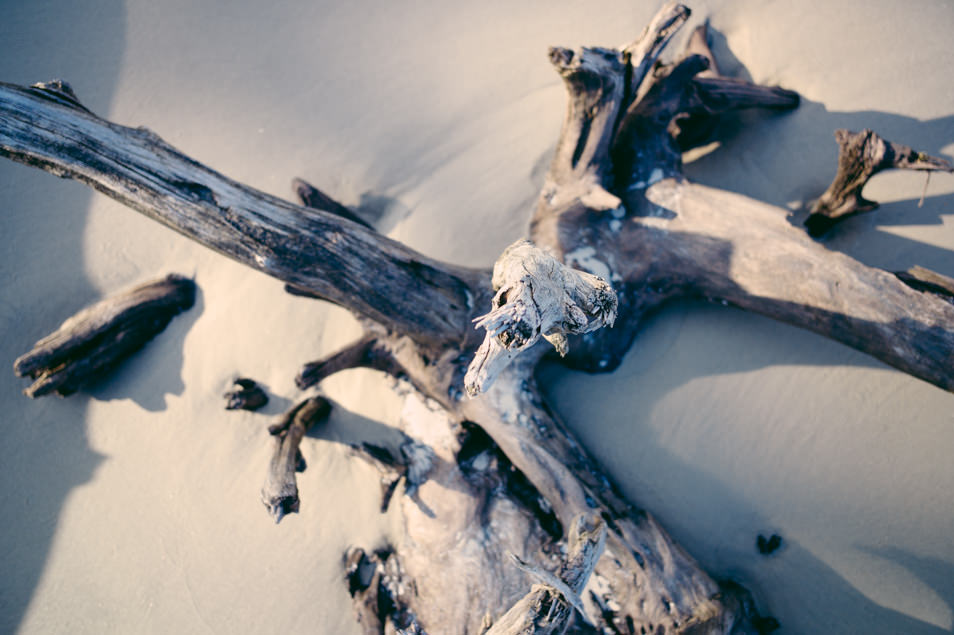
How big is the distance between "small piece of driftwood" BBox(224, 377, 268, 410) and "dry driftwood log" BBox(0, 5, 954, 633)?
547mm

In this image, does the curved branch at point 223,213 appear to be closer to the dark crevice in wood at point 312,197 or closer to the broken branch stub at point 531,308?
the dark crevice in wood at point 312,197

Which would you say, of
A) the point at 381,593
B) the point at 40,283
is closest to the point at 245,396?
the point at 381,593

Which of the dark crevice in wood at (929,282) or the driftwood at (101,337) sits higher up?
the dark crevice in wood at (929,282)

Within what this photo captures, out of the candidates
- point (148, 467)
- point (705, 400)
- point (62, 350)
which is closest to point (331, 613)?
point (148, 467)

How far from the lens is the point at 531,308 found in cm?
129

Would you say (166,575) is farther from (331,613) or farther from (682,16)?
(682,16)

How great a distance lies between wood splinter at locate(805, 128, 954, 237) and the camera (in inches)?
73.7

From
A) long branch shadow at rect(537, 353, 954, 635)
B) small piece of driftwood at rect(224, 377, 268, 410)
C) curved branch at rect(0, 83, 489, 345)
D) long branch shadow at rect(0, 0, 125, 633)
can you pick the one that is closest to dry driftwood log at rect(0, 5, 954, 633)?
curved branch at rect(0, 83, 489, 345)

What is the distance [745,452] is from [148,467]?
3.08 metres

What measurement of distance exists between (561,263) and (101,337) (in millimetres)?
2495

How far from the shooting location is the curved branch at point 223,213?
1.64m

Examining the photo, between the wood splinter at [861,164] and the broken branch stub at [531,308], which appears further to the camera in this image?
the wood splinter at [861,164]

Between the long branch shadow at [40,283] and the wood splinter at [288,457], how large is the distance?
4.27 feet

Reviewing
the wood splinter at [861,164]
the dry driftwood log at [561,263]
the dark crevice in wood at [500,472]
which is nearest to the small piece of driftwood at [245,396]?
the dry driftwood log at [561,263]
